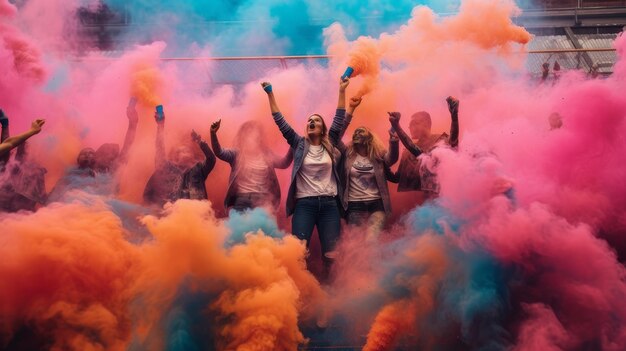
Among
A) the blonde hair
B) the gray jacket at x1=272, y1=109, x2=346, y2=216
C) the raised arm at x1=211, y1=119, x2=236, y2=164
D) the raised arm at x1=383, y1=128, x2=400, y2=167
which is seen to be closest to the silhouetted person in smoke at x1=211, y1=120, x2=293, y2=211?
the raised arm at x1=211, y1=119, x2=236, y2=164

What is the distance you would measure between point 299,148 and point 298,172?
233mm

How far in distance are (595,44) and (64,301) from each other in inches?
368

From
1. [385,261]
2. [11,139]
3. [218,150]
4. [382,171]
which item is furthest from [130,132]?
[385,261]

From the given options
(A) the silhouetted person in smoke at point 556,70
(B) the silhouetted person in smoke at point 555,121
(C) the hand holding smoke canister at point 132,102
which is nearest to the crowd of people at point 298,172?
(C) the hand holding smoke canister at point 132,102

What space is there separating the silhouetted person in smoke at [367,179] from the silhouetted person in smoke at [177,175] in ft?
4.47

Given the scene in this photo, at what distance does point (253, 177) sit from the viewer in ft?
22.2

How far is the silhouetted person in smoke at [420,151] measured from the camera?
6.45m

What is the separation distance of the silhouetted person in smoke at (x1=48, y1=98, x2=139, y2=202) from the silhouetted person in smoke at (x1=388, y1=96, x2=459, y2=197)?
107 inches

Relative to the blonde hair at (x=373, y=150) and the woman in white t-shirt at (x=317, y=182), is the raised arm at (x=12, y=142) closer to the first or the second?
the woman in white t-shirt at (x=317, y=182)

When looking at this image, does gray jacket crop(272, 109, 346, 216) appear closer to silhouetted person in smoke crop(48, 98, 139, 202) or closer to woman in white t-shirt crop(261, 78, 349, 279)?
woman in white t-shirt crop(261, 78, 349, 279)

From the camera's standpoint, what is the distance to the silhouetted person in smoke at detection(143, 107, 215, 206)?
679 cm

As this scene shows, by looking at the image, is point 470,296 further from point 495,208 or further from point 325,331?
point 325,331

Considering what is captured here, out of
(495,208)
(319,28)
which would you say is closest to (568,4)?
(319,28)

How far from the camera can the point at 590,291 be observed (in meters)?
5.08
